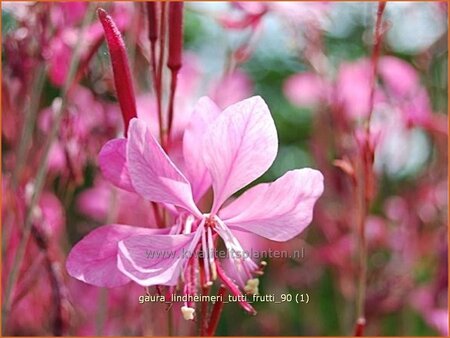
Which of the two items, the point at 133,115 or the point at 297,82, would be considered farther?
the point at 297,82

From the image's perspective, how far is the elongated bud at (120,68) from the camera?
1.82ft

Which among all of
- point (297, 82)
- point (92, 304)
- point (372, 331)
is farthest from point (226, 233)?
point (297, 82)

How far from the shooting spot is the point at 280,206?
1.88 feet

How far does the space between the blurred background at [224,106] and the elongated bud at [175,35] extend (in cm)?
10

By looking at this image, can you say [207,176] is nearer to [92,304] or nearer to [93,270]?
[93,270]

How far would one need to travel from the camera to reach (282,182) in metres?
0.56

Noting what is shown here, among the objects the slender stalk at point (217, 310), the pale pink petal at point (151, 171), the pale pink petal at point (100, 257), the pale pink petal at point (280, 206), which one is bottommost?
the slender stalk at point (217, 310)

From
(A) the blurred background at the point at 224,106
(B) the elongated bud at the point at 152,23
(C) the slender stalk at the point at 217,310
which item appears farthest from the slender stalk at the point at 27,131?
(C) the slender stalk at the point at 217,310

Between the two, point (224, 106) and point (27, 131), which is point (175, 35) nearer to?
point (27, 131)

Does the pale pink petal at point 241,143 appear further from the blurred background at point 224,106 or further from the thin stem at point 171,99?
the blurred background at point 224,106

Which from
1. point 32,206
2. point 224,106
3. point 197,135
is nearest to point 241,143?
point 197,135

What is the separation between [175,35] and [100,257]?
0.19 meters

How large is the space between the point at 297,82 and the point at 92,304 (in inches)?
27.1

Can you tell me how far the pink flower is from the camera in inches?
21.3
